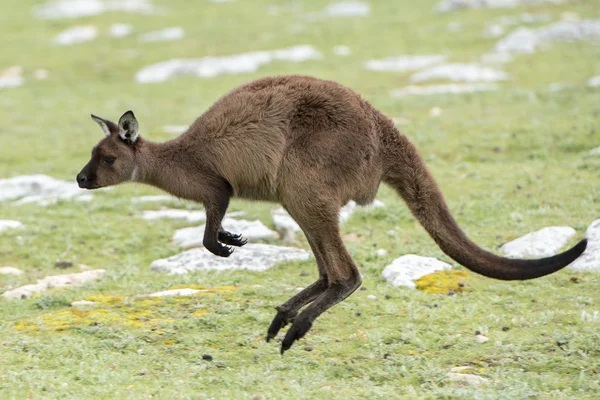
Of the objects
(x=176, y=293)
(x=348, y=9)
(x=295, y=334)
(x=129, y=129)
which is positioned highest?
(x=129, y=129)

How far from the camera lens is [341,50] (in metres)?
23.1

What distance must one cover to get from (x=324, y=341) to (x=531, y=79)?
13881mm

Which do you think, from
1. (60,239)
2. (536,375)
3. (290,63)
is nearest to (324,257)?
(536,375)

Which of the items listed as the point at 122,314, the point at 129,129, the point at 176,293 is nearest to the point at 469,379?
the point at 122,314

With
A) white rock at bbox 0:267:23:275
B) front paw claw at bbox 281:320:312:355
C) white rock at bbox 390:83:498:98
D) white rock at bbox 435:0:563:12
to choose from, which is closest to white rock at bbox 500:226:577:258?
front paw claw at bbox 281:320:312:355

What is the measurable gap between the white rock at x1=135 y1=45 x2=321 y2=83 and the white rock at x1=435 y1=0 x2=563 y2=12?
6.66 m

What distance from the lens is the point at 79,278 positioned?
333 inches

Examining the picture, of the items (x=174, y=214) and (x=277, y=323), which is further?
(x=174, y=214)

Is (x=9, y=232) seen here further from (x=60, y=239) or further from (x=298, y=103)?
(x=298, y=103)

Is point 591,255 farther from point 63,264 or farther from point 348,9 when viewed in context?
point 348,9

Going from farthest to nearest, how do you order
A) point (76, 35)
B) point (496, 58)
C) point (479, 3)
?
1. point (76, 35)
2. point (479, 3)
3. point (496, 58)

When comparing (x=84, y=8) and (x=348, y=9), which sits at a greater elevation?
(x=84, y=8)

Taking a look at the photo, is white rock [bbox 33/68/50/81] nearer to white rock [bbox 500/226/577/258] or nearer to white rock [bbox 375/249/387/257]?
white rock [bbox 375/249/387/257]

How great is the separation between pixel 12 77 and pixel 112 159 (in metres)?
17.0
